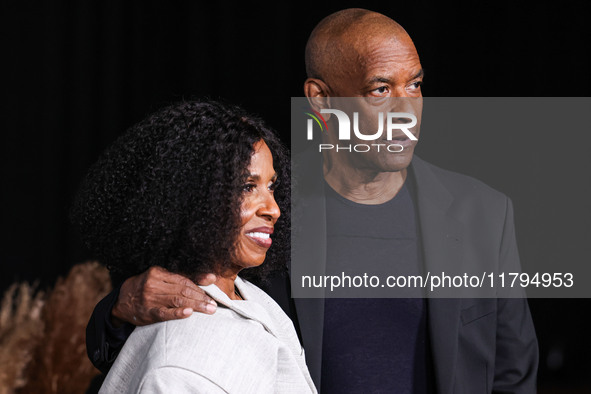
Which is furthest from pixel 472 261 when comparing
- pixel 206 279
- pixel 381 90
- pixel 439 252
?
pixel 206 279

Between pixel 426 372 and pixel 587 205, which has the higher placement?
pixel 587 205

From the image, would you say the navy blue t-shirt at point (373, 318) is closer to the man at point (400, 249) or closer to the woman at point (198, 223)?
the man at point (400, 249)

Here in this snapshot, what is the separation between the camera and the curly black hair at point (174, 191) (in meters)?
1.36

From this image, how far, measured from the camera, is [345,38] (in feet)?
5.87

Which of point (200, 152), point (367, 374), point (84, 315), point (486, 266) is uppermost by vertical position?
point (200, 152)

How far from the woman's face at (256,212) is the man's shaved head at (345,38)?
0.46 m

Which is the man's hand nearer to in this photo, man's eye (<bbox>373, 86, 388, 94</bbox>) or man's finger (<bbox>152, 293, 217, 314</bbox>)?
man's finger (<bbox>152, 293, 217, 314</bbox>)

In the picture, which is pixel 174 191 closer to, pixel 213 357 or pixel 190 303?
pixel 190 303

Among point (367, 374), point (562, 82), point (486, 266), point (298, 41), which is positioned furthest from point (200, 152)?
point (562, 82)

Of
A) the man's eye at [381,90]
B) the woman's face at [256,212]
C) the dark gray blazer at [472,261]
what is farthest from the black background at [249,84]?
the woman's face at [256,212]

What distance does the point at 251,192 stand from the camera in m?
1.40

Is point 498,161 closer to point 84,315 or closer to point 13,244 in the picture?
point 84,315

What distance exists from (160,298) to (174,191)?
188 millimetres

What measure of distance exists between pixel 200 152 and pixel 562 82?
6.21 ft
